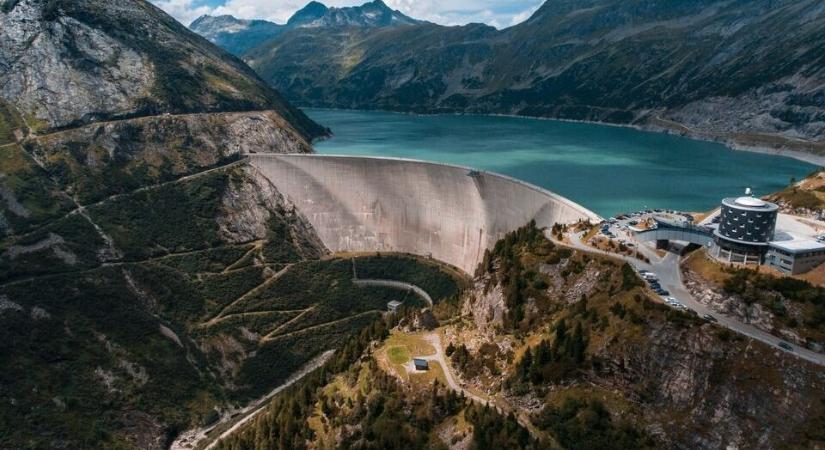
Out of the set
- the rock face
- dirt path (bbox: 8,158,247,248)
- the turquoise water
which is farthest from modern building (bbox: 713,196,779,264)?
the rock face

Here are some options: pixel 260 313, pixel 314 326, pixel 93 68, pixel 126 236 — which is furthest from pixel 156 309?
pixel 93 68

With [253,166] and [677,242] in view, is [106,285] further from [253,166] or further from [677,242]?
[677,242]

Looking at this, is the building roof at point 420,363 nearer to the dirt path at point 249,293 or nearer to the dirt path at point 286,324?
the dirt path at point 286,324

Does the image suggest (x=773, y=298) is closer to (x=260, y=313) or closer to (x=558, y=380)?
(x=558, y=380)

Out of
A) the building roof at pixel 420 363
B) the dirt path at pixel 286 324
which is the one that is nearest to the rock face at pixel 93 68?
the dirt path at pixel 286 324

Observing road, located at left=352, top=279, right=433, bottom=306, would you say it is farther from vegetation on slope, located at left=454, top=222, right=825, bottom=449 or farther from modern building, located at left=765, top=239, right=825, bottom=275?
modern building, located at left=765, top=239, right=825, bottom=275
